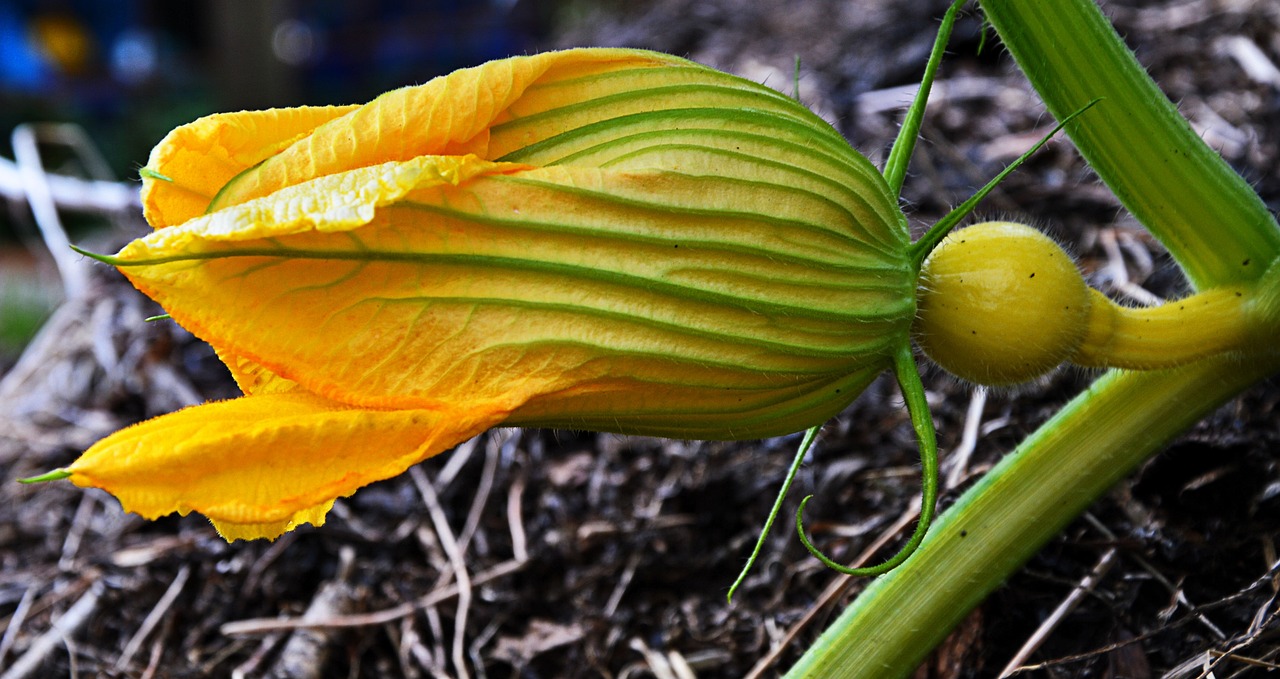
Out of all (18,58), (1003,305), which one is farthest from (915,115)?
(18,58)

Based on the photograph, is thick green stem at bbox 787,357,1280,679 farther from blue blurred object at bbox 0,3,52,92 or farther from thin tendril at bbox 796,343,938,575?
blue blurred object at bbox 0,3,52,92

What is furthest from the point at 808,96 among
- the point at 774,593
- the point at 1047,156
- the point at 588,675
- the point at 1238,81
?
the point at 588,675

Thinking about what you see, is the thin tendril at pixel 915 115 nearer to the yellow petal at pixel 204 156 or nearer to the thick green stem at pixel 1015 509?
the thick green stem at pixel 1015 509

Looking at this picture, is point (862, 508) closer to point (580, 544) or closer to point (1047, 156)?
point (580, 544)

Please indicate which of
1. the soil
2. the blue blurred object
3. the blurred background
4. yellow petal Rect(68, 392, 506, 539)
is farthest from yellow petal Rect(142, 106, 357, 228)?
the blue blurred object

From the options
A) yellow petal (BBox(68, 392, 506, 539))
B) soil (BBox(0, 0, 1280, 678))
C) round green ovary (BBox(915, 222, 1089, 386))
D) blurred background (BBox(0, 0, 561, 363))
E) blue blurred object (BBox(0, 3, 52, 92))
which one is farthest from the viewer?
blue blurred object (BBox(0, 3, 52, 92))

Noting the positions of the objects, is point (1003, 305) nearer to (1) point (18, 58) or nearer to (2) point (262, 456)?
(2) point (262, 456)

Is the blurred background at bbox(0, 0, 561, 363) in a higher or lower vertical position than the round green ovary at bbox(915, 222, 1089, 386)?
higher
